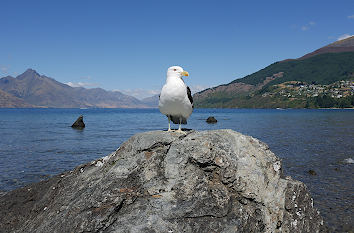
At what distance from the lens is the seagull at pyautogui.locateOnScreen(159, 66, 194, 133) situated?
9.11 meters

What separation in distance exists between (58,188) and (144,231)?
4446 mm

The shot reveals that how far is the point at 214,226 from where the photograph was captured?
6.07 meters

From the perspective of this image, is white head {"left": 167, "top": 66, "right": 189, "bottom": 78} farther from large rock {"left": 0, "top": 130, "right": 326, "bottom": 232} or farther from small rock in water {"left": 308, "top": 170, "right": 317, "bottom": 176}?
small rock in water {"left": 308, "top": 170, "right": 317, "bottom": 176}

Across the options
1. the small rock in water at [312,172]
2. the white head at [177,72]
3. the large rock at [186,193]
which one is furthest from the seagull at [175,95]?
the small rock in water at [312,172]

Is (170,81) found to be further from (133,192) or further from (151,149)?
(133,192)

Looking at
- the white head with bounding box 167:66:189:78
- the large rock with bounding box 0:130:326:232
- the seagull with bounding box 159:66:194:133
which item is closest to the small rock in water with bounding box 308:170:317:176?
the large rock with bounding box 0:130:326:232

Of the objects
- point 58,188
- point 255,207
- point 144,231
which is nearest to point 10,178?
point 58,188

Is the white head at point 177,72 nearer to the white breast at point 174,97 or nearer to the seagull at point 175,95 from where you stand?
the seagull at point 175,95

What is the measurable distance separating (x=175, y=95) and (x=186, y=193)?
3.73 metres

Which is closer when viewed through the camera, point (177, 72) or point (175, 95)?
point (175, 95)

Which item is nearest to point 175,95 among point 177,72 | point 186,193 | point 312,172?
point 177,72

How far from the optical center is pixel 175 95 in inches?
357

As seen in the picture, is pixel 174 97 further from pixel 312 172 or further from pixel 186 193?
pixel 312 172

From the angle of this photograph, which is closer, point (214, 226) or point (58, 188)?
point (214, 226)
